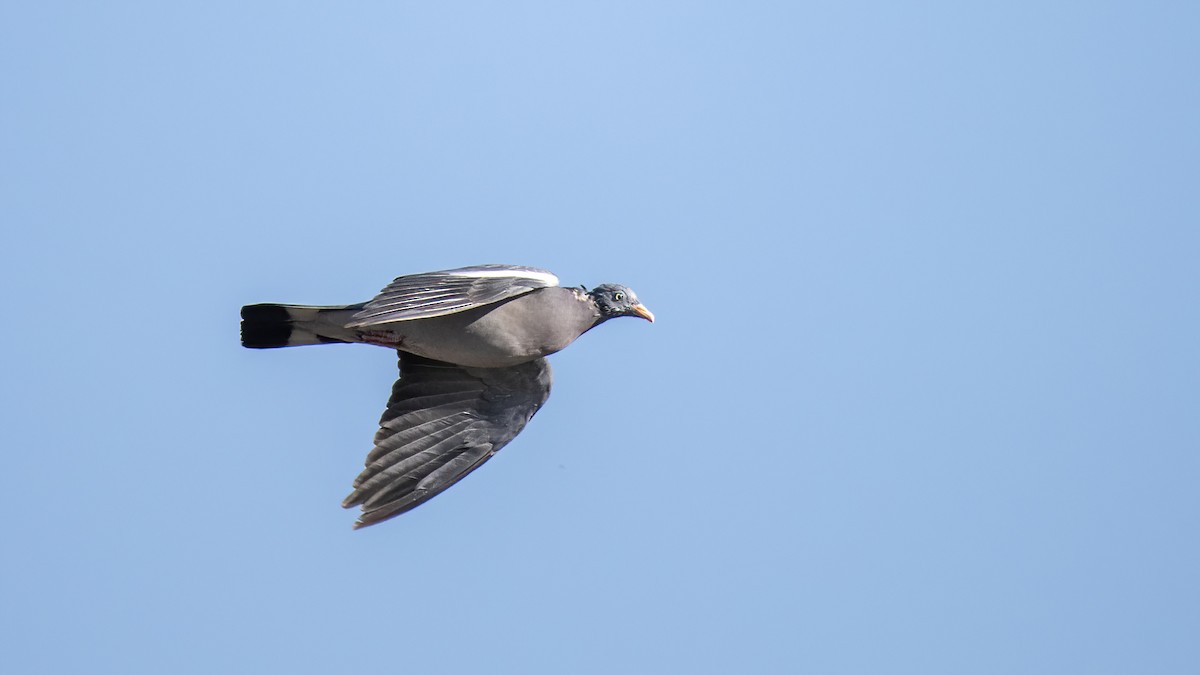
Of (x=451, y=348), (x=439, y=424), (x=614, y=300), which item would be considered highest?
(x=614, y=300)

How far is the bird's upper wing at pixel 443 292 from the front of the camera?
347 inches

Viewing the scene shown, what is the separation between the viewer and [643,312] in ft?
32.7

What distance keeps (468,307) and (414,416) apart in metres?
1.35

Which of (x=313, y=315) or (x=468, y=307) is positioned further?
(x=313, y=315)

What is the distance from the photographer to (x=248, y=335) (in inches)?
383

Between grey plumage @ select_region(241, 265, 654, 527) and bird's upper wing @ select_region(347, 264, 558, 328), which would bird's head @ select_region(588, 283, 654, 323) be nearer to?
grey plumage @ select_region(241, 265, 654, 527)

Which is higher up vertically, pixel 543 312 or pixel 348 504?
pixel 543 312

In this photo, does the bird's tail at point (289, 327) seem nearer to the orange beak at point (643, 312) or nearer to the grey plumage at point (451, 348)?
the grey plumage at point (451, 348)

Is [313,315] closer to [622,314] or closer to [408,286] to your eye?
[408,286]

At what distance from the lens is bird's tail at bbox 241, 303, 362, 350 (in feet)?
31.4

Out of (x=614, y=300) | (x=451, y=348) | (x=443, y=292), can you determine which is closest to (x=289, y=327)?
(x=451, y=348)

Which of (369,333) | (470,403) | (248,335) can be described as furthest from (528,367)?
(248,335)

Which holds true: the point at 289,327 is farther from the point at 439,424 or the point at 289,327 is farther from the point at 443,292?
the point at 443,292

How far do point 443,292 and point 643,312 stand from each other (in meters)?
1.60
